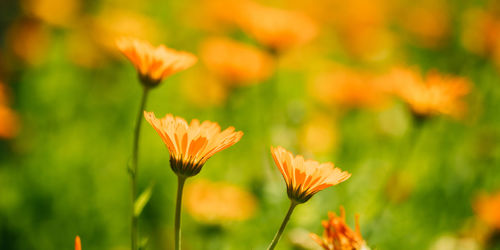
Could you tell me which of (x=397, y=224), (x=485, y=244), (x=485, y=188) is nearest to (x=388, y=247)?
(x=397, y=224)

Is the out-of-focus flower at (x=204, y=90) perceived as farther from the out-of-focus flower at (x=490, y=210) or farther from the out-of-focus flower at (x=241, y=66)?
the out-of-focus flower at (x=490, y=210)

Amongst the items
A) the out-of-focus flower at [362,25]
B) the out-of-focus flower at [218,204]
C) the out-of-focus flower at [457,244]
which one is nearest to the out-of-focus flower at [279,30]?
the out-of-focus flower at [218,204]

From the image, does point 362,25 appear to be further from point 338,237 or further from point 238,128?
point 338,237

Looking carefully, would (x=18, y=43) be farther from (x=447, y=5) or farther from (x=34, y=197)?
(x=447, y=5)

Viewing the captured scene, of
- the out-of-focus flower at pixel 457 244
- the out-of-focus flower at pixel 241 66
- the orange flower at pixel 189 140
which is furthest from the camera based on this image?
the out-of-focus flower at pixel 241 66

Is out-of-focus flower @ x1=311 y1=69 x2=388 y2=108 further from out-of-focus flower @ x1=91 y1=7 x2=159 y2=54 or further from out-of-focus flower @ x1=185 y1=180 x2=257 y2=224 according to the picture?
out-of-focus flower @ x1=91 y1=7 x2=159 y2=54

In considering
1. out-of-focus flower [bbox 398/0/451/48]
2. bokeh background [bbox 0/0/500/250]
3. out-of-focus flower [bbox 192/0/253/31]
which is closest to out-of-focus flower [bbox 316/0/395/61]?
bokeh background [bbox 0/0/500/250]

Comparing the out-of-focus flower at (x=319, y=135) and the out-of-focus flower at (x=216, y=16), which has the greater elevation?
the out-of-focus flower at (x=216, y=16)

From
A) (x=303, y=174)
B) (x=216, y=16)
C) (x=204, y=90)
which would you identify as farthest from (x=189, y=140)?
(x=216, y=16)
